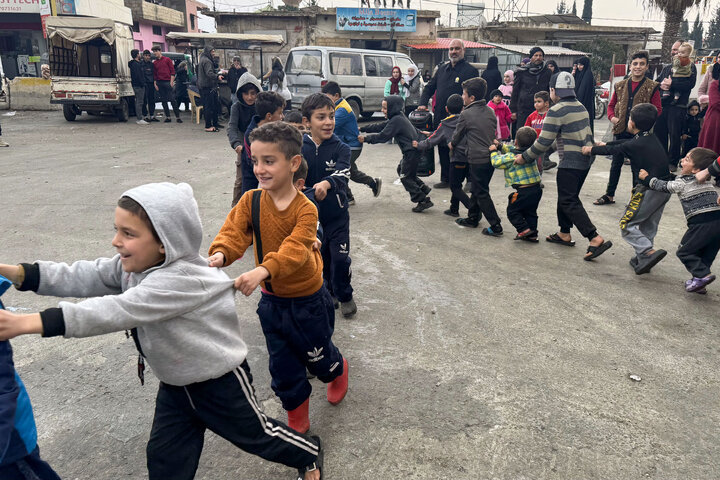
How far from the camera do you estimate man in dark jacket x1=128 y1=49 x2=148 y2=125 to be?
49.1 ft

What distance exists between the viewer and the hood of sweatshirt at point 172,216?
179 centimetres

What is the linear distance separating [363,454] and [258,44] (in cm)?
2021

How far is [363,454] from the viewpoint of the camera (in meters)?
2.67

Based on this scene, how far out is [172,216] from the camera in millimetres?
1837

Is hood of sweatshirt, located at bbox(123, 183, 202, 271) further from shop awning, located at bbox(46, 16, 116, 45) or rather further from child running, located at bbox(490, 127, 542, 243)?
shop awning, located at bbox(46, 16, 116, 45)

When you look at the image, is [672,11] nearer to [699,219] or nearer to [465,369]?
[699,219]

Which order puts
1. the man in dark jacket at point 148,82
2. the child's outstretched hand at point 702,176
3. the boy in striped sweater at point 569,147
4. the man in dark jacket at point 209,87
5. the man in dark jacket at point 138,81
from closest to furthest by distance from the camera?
the child's outstretched hand at point 702,176, the boy in striped sweater at point 569,147, the man in dark jacket at point 209,87, the man in dark jacket at point 138,81, the man in dark jacket at point 148,82

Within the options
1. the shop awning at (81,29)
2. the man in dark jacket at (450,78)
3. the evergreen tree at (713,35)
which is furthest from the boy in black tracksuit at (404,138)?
the evergreen tree at (713,35)

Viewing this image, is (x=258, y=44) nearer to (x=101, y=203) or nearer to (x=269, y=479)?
(x=101, y=203)

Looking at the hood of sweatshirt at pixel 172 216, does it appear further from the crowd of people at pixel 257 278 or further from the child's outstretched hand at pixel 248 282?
the child's outstretched hand at pixel 248 282

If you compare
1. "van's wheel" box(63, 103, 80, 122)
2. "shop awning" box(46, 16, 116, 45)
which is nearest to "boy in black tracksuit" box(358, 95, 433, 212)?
"shop awning" box(46, 16, 116, 45)

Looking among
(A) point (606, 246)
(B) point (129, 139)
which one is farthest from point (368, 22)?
(A) point (606, 246)

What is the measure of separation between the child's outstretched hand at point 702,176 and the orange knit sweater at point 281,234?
360 cm

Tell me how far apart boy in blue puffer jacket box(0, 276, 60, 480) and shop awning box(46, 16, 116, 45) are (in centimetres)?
1600
